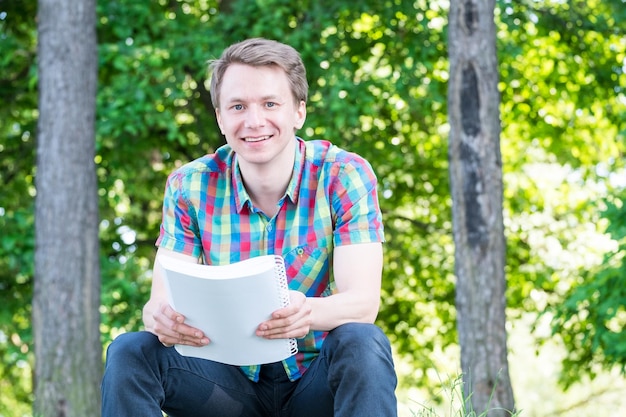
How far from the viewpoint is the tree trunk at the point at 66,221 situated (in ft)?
22.5

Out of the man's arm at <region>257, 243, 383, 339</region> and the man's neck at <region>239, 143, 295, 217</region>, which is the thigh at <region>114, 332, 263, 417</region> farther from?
the man's neck at <region>239, 143, 295, 217</region>

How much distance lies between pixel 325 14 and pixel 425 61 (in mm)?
996

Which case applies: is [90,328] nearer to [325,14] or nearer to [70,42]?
[70,42]

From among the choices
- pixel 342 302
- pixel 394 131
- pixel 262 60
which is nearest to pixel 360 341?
pixel 342 302

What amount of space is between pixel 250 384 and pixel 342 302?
0.43 m

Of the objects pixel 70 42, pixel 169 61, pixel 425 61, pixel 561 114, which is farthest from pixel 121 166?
pixel 561 114

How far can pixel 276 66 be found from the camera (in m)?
2.83

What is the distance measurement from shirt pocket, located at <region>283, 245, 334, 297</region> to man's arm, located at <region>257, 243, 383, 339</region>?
9 cm

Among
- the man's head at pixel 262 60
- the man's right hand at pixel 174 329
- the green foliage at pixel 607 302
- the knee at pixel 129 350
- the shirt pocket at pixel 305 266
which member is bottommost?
the green foliage at pixel 607 302

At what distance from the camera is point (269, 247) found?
285 cm

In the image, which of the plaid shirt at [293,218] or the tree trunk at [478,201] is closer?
the plaid shirt at [293,218]

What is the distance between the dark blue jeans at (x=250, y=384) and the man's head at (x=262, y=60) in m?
0.82

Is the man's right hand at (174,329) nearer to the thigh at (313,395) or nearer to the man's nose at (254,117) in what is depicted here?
the thigh at (313,395)

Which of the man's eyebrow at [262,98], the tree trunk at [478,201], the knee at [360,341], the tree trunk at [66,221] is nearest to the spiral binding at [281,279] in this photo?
the knee at [360,341]
